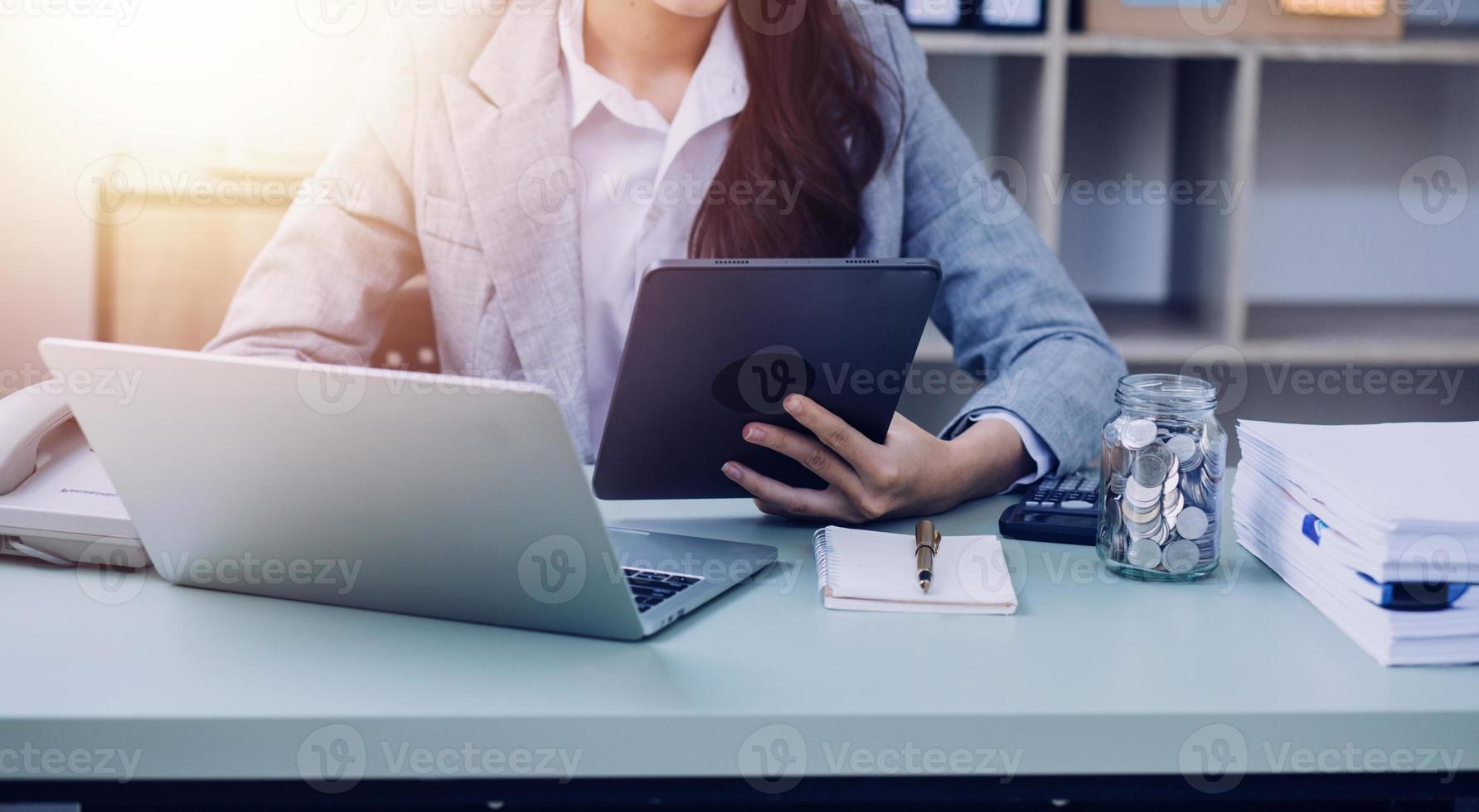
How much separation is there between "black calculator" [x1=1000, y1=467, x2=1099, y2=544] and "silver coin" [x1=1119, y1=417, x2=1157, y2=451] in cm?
12

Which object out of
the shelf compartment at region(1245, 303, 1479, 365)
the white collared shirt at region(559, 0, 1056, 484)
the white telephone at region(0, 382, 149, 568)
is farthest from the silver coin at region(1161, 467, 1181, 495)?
the shelf compartment at region(1245, 303, 1479, 365)

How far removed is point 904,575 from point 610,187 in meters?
0.80

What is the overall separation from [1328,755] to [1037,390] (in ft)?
1.82

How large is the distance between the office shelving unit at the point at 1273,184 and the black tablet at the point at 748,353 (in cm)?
143

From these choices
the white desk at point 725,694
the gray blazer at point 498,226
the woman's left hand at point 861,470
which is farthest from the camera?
the gray blazer at point 498,226

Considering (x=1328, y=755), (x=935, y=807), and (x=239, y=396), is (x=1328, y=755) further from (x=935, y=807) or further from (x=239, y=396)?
(x=239, y=396)

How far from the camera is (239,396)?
650mm

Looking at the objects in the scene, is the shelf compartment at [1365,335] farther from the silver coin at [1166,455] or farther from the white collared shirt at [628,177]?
the silver coin at [1166,455]

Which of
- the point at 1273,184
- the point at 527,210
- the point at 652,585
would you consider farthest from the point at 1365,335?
the point at 652,585

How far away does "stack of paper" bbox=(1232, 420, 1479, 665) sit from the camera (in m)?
0.65

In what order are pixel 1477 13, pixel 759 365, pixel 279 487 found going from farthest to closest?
pixel 1477 13 < pixel 759 365 < pixel 279 487

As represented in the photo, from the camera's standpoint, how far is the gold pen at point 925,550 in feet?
2.51

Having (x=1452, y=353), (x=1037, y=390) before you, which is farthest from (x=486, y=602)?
(x=1452, y=353)

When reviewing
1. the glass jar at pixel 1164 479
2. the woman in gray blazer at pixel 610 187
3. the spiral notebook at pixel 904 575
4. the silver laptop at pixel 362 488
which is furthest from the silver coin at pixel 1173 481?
the woman in gray blazer at pixel 610 187
